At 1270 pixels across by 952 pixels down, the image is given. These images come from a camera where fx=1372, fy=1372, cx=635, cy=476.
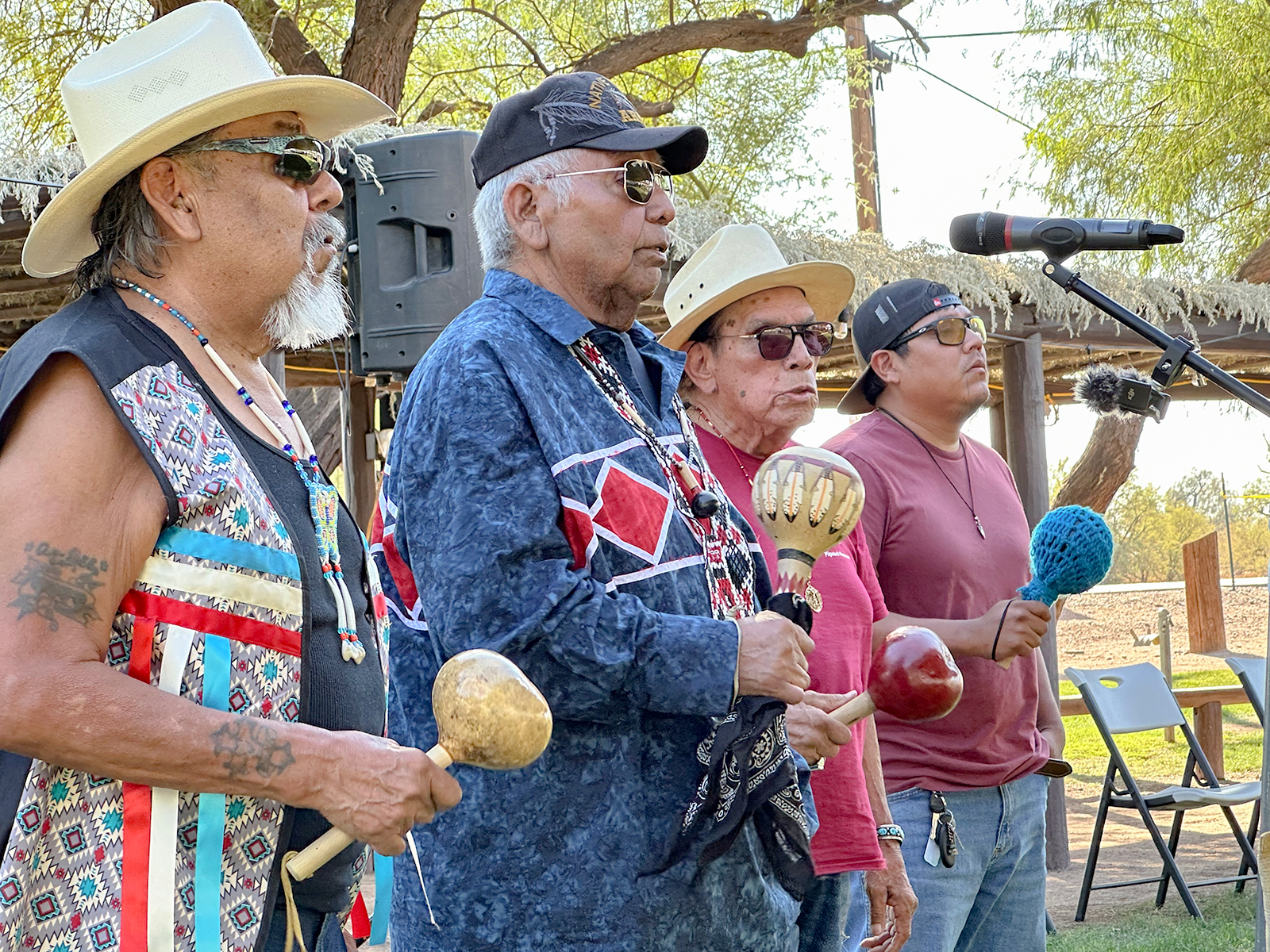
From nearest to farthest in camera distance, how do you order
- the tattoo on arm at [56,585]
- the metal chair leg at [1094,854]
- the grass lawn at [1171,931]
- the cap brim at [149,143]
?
the tattoo on arm at [56,585], the cap brim at [149,143], the grass lawn at [1171,931], the metal chair leg at [1094,854]

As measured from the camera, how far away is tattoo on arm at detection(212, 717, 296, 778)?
5.20ft

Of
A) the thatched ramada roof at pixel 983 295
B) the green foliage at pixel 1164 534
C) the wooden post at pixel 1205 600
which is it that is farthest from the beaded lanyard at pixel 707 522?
the green foliage at pixel 1164 534

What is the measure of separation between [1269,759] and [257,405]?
218 cm

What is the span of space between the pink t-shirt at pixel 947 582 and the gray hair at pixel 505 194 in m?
1.26

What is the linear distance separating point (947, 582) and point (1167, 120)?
36.8 feet

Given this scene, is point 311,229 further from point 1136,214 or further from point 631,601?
point 1136,214

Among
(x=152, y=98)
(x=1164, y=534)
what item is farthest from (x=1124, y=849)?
(x=1164, y=534)

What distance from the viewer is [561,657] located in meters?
1.92

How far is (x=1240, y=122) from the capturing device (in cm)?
1226

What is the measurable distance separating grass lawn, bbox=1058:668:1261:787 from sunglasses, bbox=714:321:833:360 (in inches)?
278

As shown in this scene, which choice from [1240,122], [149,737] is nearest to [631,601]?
[149,737]

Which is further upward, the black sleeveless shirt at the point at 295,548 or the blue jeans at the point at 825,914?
the black sleeveless shirt at the point at 295,548

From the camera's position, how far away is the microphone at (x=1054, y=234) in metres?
3.27

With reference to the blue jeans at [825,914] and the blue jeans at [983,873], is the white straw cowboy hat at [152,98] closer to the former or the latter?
the blue jeans at [825,914]
